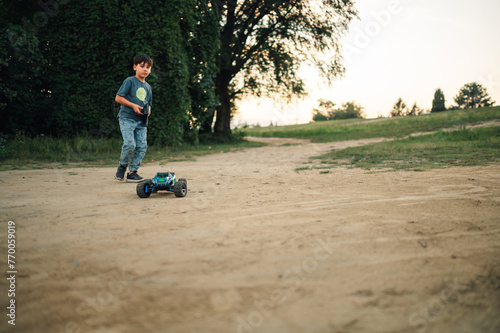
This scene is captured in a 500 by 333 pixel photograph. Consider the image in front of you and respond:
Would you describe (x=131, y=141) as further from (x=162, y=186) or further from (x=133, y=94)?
(x=162, y=186)

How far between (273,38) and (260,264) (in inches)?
699

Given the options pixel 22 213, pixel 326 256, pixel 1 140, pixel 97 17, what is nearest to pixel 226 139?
pixel 97 17

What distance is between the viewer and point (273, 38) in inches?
703

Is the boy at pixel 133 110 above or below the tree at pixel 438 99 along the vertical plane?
below

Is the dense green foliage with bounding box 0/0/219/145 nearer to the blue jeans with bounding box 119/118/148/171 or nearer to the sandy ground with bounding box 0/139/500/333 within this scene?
the blue jeans with bounding box 119/118/148/171

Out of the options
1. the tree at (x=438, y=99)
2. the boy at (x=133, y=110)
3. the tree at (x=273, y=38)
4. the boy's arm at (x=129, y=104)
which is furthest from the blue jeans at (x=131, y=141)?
the tree at (x=438, y=99)

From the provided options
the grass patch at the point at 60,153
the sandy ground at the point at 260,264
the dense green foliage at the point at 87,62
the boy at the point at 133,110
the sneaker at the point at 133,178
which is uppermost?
the dense green foliage at the point at 87,62

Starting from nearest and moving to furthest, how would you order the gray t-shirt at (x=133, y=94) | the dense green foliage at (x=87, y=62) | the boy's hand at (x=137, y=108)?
the boy's hand at (x=137, y=108) → the gray t-shirt at (x=133, y=94) → the dense green foliage at (x=87, y=62)

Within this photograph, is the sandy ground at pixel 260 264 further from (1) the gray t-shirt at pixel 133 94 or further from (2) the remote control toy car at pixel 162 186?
(1) the gray t-shirt at pixel 133 94

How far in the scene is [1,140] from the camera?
853 cm

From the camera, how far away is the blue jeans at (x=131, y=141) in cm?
528

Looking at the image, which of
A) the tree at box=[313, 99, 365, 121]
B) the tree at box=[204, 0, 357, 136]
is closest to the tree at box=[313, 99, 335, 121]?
the tree at box=[313, 99, 365, 121]

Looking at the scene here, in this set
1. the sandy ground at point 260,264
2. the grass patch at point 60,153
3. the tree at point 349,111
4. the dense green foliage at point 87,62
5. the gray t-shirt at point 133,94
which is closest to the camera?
the sandy ground at point 260,264

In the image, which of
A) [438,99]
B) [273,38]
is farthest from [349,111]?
[273,38]
